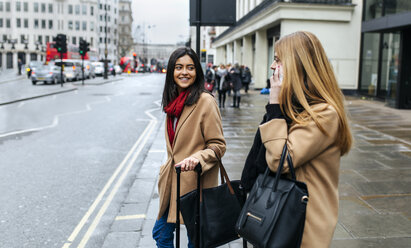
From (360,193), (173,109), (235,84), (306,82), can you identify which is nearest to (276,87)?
Result: (306,82)

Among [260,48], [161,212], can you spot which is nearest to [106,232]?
[161,212]

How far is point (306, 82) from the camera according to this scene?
6.41ft

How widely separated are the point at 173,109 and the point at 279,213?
1092mm

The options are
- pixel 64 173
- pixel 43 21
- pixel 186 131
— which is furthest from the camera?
pixel 43 21

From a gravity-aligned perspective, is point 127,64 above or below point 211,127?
above

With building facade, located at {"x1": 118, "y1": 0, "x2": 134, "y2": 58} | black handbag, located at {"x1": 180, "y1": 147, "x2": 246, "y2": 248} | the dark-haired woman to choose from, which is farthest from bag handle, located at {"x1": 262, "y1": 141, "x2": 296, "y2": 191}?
building facade, located at {"x1": 118, "y1": 0, "x2": 134, "y2": 58}

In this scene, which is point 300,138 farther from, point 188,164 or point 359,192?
point 359,192

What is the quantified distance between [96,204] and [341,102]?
379 cm

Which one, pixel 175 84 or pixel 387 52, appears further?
pixel 387 52

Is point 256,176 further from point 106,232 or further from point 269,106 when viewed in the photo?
point 106,232

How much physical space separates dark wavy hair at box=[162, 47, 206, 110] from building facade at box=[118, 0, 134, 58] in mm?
119869

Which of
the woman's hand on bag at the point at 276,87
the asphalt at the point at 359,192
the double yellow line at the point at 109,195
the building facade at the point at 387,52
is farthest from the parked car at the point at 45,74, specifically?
the woman's hand on bag at the point at 276,87

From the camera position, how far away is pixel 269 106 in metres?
2.00

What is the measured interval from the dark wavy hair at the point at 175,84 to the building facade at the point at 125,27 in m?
120
